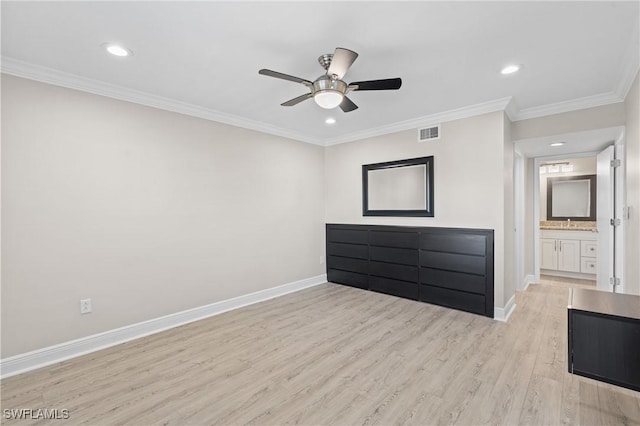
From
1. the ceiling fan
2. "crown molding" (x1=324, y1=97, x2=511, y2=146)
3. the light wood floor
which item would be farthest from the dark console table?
"crown molding" (x1=324, y1=97, x2=511, y2=146)

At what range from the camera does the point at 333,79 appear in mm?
2254

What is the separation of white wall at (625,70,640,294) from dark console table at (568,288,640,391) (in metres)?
0.94

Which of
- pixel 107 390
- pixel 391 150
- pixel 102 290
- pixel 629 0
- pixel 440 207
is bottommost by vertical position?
pixel 107 390

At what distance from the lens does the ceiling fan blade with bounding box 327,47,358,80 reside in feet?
6.31

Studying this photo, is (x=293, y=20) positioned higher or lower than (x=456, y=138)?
higher

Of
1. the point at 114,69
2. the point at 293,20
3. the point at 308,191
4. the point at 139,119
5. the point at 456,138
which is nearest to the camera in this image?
the point at 293,20

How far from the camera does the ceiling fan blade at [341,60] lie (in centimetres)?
192

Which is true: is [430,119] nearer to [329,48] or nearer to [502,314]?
[329,48]

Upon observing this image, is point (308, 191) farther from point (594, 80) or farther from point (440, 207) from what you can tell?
point (594, 80)

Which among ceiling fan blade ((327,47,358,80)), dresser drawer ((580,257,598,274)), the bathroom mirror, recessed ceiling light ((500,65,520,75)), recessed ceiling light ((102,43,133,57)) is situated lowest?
dresser drawer ((580,257,598,274))

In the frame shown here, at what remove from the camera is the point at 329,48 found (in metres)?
2.26

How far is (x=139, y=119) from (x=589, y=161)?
7.49 m

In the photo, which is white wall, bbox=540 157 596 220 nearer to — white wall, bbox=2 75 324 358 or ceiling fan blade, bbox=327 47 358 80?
white wall, bbox=2 75 324 358

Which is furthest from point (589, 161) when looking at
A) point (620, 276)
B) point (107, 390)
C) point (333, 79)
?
point (107, 390)
